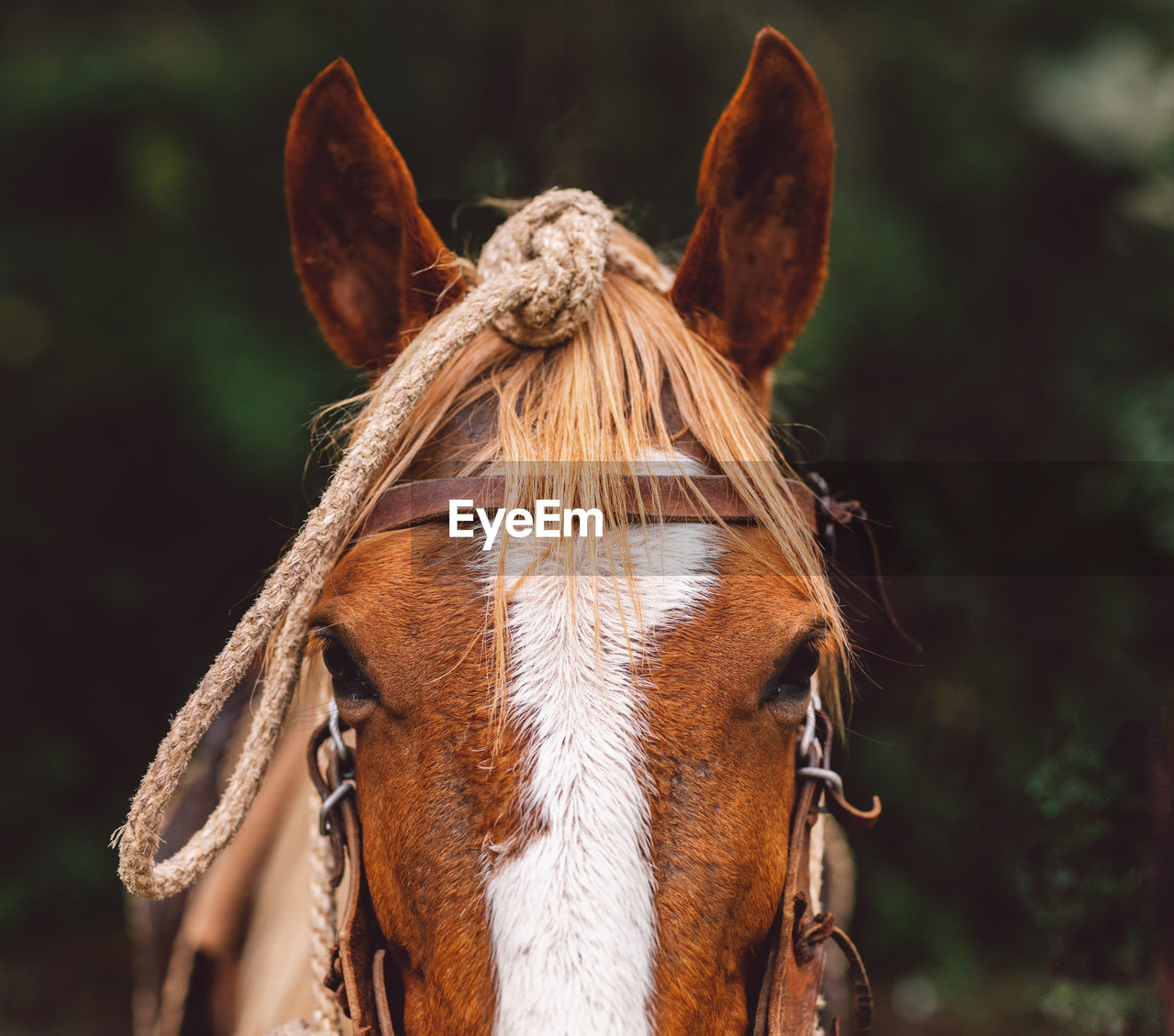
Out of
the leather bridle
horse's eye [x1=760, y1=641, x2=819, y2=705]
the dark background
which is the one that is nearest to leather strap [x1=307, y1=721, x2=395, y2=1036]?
the leather bridle

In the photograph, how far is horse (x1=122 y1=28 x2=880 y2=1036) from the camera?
3.47 ft

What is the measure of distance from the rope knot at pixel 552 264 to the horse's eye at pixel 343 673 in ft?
1.73

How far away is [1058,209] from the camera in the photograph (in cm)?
451

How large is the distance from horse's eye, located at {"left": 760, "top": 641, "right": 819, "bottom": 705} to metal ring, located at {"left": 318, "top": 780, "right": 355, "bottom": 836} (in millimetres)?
602

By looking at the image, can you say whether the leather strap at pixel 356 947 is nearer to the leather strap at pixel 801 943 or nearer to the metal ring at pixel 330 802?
the metal ring at pixel 330 802

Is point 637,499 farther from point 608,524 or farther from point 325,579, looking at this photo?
point 325,579

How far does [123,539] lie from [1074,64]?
201 inches

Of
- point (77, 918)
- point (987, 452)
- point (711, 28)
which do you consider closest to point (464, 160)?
point (711, 28)

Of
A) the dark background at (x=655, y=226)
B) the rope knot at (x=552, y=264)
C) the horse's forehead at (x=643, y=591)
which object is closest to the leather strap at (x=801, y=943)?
the horse's forehead at (x=643, y=591)

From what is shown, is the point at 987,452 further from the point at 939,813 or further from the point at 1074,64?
the point at 1074,64

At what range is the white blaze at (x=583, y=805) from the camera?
3.19ft

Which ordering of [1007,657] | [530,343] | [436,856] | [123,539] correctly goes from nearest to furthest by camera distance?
[436,856]
[530,343]
[1007,657]
[123,539]

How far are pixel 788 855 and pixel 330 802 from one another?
0.64m

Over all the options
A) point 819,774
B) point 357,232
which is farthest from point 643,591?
point 357,232
